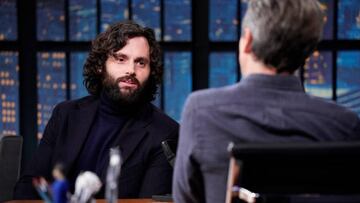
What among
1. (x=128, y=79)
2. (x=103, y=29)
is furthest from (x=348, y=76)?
(x=128, y=79)

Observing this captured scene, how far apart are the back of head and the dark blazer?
126 centimetres

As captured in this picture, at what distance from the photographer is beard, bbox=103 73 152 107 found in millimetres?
2861

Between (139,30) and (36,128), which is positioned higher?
(139,30)

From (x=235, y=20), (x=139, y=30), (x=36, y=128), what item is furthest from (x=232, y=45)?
(x=139, y=30)

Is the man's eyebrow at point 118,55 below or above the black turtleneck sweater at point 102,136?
above

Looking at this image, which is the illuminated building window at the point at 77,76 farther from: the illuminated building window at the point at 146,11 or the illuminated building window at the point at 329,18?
the illuminated building window at the point at 329,18

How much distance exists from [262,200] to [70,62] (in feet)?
15.7

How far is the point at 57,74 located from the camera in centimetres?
599

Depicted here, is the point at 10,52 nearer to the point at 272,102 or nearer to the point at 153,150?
the point at 153,150

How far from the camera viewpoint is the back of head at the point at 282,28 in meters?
1.54

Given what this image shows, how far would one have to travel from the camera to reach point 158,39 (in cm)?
595

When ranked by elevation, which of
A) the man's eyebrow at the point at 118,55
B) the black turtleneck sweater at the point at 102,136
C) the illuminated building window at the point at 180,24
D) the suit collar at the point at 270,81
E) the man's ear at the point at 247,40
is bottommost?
the black turtleneck sweater at the point at 102,136

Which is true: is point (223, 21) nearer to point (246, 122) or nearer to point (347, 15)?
point (347, 15)

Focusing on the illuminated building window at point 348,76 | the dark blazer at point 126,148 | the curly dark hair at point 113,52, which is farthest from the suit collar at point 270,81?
the illuminated building window at point 348,76
